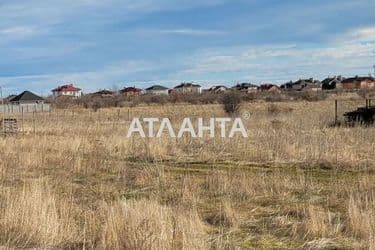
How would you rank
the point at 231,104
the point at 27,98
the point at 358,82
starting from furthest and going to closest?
1. the point at 358,82
2. the point at 27,98
3. the point at 231,104

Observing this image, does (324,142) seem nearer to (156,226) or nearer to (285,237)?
(285,237)

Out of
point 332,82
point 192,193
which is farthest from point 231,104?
point 332,82

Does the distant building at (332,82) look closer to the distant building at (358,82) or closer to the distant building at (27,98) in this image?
the distant building at (358,82)

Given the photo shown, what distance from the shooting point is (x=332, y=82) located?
14075 cm

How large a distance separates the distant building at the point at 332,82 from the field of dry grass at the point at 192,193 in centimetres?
11957

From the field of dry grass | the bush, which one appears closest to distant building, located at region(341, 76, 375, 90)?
the bush

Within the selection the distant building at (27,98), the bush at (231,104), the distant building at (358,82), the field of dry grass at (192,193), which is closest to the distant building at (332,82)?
the distant building at (358,82)

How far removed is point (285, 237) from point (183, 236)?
1662 mm

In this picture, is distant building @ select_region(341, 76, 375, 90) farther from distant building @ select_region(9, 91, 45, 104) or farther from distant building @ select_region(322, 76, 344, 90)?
distant building @ select_region(9, 91, 45, 104)

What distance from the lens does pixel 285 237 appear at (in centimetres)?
709

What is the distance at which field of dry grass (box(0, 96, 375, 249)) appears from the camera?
6645 mm

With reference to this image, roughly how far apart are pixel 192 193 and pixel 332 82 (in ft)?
445

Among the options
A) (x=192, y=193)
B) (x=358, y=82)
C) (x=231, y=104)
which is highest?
(x=358, y=82)

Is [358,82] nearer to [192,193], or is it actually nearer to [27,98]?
[27,98]
